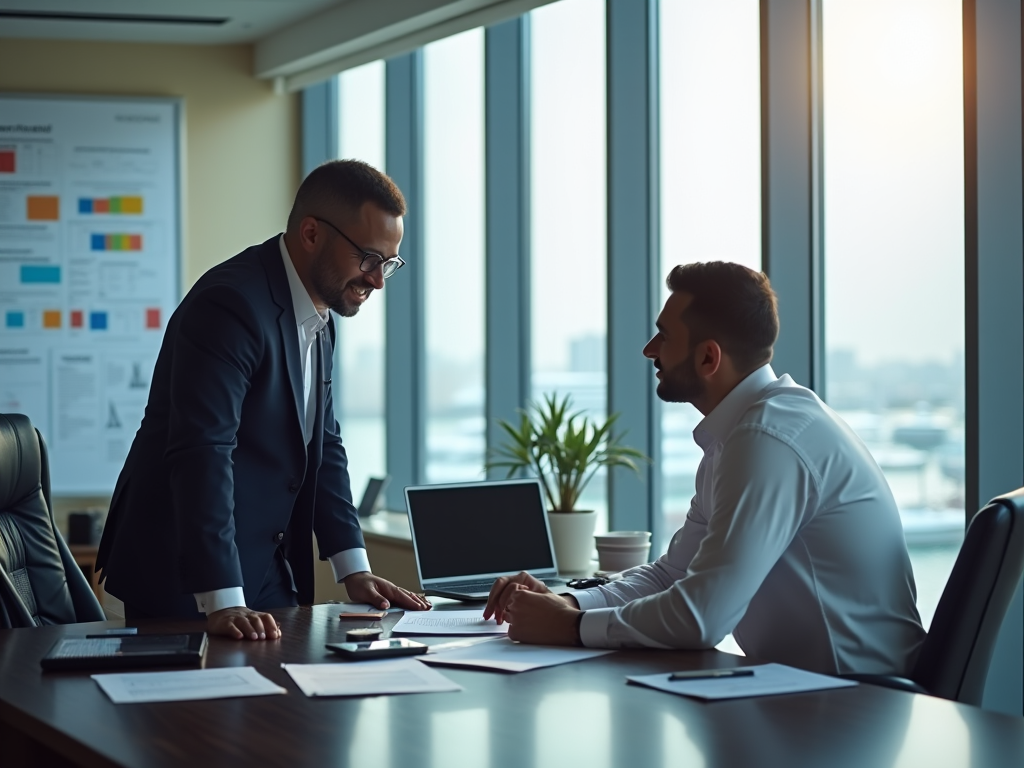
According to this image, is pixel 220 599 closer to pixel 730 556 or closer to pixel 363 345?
pixel 730 556

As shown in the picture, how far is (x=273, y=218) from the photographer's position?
665 centimetres

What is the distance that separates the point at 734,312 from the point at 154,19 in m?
4.48

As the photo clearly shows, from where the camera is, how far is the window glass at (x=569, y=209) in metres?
4.98

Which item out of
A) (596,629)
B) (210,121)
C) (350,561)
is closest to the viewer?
(596,629)

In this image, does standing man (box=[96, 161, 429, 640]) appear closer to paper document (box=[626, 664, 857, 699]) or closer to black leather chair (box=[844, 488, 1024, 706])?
paper document (box=[626, 664, 857, 699])

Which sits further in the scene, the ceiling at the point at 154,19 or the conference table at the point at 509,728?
the ceiling at the point at 154,19

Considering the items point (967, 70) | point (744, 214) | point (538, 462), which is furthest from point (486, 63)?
point (967, 70)

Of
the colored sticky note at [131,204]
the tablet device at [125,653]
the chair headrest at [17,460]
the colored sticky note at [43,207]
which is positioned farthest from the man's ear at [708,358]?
the colored sticky note at [43,207]

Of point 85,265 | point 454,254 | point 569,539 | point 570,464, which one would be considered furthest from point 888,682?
point 85,265

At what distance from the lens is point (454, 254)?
5844 mm

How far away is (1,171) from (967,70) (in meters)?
4.75

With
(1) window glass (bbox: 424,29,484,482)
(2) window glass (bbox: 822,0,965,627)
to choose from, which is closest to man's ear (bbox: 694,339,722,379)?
(2) window glass (bbox: 822,0,965,627)

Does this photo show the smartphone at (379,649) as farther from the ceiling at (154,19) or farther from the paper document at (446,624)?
the ceiling at (154,19)

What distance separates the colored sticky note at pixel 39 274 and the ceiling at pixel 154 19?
1.17m
